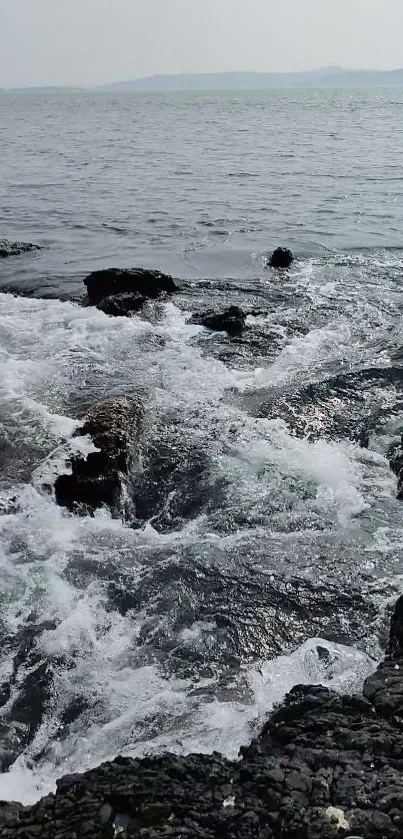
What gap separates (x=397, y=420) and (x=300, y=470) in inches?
70.3

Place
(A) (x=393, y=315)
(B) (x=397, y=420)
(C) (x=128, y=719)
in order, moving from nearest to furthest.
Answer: (C) (x=128, y=719)
(B) (x=397, y=420)
(A) (x=393, y=315)

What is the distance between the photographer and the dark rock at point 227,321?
11.4 m

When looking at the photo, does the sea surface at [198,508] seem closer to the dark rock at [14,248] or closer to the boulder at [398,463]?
the boulder at [398,463]

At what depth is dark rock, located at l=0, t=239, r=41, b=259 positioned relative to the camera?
55.0ft

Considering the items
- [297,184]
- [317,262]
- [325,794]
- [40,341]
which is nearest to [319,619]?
[325,794]

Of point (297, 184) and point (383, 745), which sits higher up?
point (297, 184)

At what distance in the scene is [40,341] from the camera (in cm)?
1109

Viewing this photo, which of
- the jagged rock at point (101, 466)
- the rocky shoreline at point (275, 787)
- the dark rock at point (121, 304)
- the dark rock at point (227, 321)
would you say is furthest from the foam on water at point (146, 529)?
the dark rock at point (121, 304)

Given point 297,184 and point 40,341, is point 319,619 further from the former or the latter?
point 297,184

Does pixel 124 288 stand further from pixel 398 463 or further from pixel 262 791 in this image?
pixel 262 791

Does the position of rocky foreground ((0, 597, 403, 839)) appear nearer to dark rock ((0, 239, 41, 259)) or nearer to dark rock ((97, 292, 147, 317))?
dark rock ((97, 292, 147, 317))

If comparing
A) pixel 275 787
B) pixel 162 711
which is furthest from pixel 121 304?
pixel 275 787

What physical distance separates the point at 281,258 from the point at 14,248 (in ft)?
23.4

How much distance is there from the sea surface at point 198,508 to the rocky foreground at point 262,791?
2.30 feet
